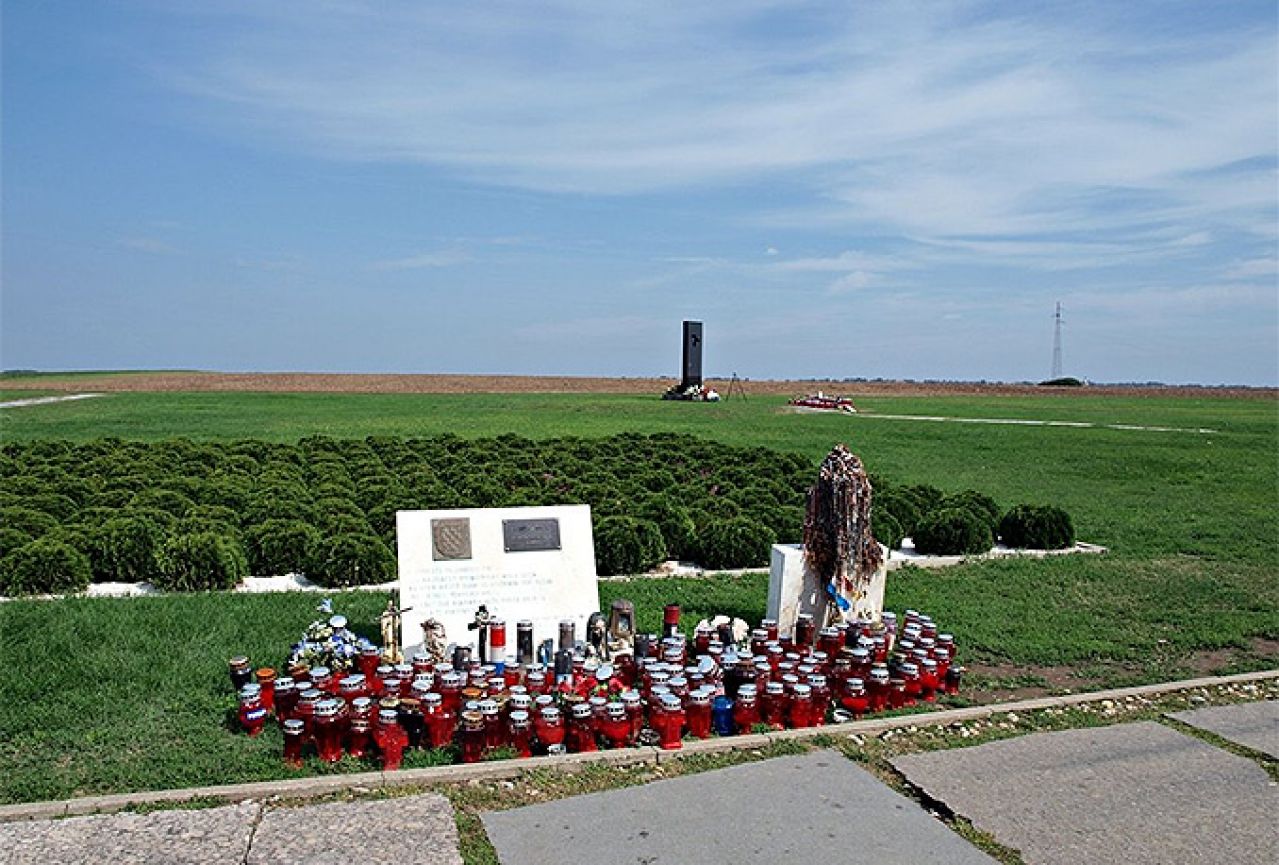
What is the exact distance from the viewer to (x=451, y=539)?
22.2ft

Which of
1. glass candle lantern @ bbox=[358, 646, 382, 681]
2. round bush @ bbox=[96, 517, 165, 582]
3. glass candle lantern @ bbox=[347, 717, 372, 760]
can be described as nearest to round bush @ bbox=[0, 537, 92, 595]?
round bush @ bbox=[96, 517, 165, 582]

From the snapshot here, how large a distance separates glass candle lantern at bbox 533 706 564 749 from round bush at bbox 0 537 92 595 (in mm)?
4972

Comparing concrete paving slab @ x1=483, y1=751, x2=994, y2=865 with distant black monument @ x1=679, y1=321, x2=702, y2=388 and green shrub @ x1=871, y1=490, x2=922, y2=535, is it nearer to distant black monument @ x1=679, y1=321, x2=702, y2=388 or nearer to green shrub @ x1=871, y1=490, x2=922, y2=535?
green shrub @ x1=871, y1=490, x2=922, y2=535

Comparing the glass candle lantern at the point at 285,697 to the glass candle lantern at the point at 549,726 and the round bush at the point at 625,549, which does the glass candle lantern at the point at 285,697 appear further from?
the round bush at the point at 625,549

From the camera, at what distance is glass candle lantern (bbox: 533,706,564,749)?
5.00 meters

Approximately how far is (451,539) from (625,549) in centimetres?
266

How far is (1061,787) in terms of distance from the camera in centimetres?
463

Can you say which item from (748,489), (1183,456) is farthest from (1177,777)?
(1183,456)

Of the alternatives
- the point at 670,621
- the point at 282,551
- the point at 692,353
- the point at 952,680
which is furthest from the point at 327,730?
the point at 692,353

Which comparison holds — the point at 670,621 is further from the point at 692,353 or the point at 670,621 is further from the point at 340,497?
the point at 692,353

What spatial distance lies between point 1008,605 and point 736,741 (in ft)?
13.2

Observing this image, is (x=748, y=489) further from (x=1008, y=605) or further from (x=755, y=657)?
(x=755, y=657)

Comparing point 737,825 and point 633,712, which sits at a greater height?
point 633,712

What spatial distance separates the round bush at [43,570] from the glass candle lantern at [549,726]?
16.3 feet
